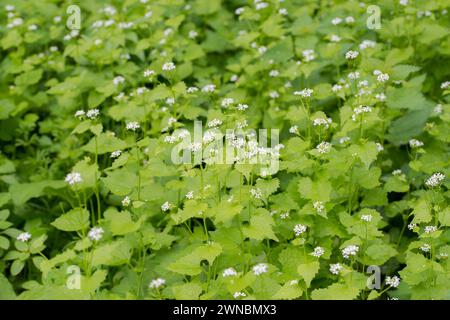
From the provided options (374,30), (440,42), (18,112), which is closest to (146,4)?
(18,112)

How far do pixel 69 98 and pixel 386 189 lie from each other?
2.66 metres

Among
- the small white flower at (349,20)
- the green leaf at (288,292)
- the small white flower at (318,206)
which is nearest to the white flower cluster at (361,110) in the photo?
the small white flower at (318,206)

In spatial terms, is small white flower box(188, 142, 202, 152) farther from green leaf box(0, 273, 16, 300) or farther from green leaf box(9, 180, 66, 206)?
green leaf box(9, 180, 66, 206)

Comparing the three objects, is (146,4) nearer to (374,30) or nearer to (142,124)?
(142,124)

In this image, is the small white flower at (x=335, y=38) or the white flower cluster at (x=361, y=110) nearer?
the white flower cluster at (x=361, y=110)

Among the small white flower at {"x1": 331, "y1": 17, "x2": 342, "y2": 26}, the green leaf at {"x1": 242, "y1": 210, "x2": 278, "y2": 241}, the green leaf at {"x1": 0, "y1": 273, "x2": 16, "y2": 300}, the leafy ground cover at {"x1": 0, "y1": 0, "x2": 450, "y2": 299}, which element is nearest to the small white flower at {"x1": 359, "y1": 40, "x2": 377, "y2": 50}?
the leafy ground cover at {"x1": 0, "y1": 0, "x2": 450, "y2": 299}

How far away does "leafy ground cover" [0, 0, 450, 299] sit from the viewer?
3.32 meters

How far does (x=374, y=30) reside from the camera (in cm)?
529

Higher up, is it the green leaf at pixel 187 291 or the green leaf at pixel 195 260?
the green leaf at pixel 195 260

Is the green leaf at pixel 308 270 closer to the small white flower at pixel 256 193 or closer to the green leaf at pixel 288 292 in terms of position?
the green leaf at pixel 288 292

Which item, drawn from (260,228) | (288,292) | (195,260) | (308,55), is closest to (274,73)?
(308,55)

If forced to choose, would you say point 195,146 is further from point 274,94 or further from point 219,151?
point 274,94

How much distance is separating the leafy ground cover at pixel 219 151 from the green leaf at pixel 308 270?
2 cm

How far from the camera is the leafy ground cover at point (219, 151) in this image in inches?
131
